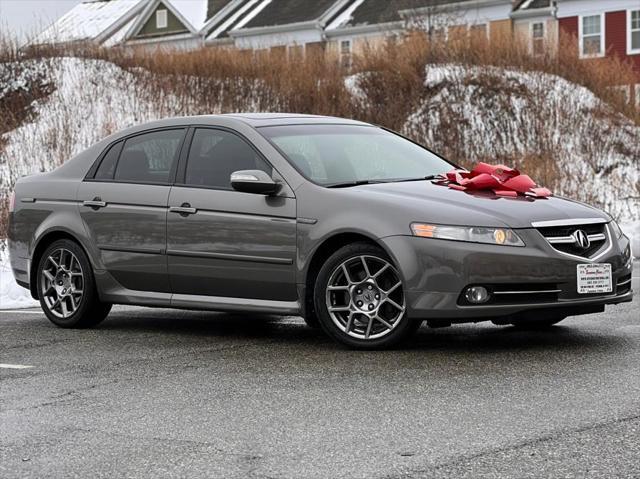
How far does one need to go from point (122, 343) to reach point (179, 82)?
1891cm

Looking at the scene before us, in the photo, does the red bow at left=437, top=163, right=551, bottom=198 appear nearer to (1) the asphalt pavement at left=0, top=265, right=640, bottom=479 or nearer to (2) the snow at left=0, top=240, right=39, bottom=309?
(1) the asphalt pavement at left=0, top=265, right=640, bottom=479

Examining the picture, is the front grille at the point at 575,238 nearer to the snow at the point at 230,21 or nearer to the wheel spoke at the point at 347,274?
the wheel spoke at the point at 347,274

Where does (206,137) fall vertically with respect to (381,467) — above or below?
above

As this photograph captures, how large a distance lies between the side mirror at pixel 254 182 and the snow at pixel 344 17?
48918 mm

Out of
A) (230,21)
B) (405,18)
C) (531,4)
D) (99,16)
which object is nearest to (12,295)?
(405,18)

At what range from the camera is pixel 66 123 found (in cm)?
2462

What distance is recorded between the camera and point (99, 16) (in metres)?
78.7

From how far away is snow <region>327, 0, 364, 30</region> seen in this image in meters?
56.8

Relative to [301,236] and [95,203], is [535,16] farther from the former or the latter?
[301,236]

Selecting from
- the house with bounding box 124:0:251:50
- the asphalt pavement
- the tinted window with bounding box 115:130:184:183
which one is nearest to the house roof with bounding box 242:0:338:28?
the house with bounding box 124:0:251:50

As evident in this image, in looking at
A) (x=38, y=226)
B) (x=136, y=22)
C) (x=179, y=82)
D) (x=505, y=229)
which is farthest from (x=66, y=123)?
(x=136, y=22)

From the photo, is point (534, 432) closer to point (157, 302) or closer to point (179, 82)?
point (157, 302)

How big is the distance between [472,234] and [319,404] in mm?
1839

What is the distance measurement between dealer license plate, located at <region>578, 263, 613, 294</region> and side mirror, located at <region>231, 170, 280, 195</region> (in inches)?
82.5
